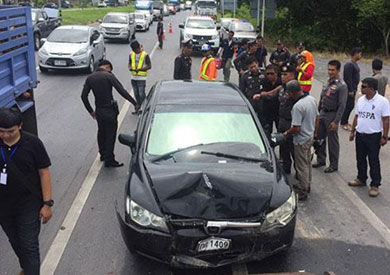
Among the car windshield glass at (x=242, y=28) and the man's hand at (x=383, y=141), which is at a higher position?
the car windshield glass at (x=242, y=28)

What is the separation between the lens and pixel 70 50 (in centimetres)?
1567

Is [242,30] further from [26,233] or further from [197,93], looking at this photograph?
[26,233]

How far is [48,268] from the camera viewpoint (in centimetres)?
448

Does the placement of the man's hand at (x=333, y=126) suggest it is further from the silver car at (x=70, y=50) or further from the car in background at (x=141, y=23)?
the car in background at (x=141, y=23)

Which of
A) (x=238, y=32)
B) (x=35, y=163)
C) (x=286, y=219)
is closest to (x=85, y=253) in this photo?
(x=35, y=163)

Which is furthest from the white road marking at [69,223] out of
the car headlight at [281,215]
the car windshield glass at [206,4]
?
the car windshield glass at [206,4]

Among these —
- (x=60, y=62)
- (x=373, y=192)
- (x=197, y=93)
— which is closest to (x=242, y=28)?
(x=60, y=62)

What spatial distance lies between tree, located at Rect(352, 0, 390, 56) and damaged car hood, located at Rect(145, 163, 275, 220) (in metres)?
22.5

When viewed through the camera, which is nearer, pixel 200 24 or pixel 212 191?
pixel 212 191

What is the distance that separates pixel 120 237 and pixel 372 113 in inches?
150

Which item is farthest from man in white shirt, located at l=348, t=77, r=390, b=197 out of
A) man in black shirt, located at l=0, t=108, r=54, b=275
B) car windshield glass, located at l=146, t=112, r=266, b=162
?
man in black shirt, located at l=0, t=108, r=54, b=275

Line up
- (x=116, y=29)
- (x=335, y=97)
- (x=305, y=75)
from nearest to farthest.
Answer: (x=335, y=97), (x=305, y=75), (x=116, y=29)

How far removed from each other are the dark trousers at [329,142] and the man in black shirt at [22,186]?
4.72 metres

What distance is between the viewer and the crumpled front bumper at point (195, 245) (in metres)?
3.94
